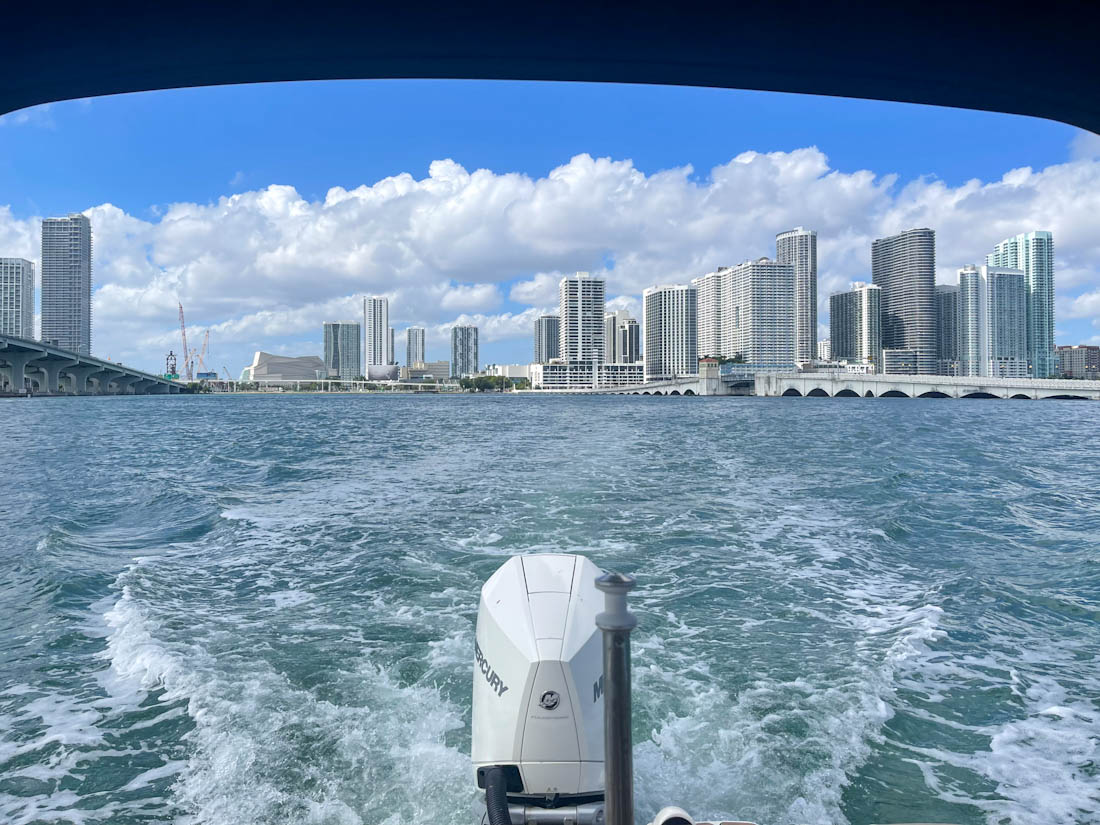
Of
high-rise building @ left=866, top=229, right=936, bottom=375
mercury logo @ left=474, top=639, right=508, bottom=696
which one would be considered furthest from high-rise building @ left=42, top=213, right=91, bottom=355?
high-rise building @ left=866, top=229, right=936, bottom=375

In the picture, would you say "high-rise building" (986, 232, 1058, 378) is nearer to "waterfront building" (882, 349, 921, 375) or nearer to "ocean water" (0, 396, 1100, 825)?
"waterfront building" (882, 349, 921, 375)

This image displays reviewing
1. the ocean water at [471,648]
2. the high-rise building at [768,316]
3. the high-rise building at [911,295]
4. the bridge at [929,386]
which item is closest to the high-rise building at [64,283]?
the bridge at [929,386]

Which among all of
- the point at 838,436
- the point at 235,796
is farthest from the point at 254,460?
the point at 838,436

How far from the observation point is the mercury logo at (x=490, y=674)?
12.5 ft

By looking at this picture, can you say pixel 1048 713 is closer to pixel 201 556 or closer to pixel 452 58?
pixel 452 58

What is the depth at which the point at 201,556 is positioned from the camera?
429 inches

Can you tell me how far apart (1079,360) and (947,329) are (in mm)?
36228

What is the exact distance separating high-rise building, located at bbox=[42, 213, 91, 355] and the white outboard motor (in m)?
200

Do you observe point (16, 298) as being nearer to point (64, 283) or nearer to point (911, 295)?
point (64, 283)

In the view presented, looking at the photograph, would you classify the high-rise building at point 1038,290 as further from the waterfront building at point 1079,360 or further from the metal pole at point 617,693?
the metal pole at point 617,693

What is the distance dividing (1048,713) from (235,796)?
6.32 m

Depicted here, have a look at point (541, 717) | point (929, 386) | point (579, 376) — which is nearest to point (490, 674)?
point (541, 717)

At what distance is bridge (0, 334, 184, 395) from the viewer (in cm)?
9094

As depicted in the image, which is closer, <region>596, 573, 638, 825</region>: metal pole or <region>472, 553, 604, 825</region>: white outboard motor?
<region>596, 573, 638, 825</region>: metal pole
